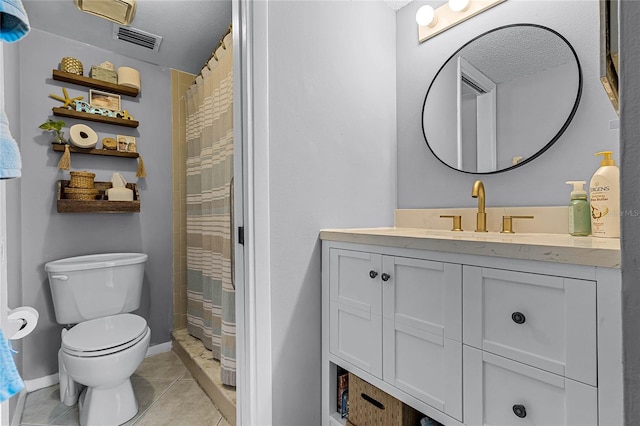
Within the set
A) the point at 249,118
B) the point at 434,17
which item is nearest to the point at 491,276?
the point at 249,118

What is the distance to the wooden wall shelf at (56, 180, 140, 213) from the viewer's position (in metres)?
2.04

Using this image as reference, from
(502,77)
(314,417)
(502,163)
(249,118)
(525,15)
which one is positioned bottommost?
(314,417)

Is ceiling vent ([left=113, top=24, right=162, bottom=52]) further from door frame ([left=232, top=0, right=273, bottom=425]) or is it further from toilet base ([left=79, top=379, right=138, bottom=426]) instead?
toilet base ([left=79, top=379, right=138, bottom=426])

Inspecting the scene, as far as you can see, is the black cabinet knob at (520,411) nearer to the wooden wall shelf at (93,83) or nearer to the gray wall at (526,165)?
the gray wall at (526,165)

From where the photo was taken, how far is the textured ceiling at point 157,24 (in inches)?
73.5

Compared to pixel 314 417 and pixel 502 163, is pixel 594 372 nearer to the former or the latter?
pixel 502 163

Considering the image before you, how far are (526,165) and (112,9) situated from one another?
2.26 meters

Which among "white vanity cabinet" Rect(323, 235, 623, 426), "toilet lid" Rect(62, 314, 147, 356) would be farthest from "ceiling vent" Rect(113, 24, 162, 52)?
"white vanity cabinet" Rect(323, 235, 623, 426)

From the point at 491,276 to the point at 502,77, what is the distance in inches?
37.6

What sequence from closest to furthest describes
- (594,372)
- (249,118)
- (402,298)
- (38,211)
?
(594,372) → (402,298) → (249,118) → (38,211)

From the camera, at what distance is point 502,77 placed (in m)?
1.36

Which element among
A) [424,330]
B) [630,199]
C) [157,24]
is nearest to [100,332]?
[424,330]

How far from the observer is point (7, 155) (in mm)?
563

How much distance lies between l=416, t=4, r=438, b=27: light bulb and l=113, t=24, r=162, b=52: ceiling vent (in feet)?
5.41
